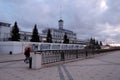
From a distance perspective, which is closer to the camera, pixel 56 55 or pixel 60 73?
pixel 60 73

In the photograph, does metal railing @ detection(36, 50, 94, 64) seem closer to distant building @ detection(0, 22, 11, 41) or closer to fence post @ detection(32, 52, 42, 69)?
fence post @ detection(32, 52, 42, 69)

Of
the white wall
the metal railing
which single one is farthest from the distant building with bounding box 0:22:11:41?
the metal railing

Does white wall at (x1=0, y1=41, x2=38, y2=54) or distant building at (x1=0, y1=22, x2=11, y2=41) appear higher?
distant building at (x1=0, y1=22, x2=11, y2=41)

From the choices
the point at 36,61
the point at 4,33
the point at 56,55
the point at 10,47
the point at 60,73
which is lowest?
the point at 60,73

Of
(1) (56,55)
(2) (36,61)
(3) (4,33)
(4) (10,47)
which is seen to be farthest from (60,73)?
(3) (4,33)

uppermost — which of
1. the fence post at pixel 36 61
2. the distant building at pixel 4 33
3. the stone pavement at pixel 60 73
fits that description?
the distant building at pixel 4 33

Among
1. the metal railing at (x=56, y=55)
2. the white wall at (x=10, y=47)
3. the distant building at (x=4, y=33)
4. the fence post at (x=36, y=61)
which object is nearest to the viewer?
the fence post at (x=36, y=61)

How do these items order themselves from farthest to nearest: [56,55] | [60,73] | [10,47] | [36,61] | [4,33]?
[4,33] → [10,47] → [56,55] → [36,61] → [60,73]

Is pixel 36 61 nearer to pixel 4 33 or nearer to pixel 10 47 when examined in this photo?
pixel 10 47

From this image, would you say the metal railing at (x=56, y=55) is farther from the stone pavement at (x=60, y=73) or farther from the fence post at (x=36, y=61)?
the stone pavement at (x=60, y=73)

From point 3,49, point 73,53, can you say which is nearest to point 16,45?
point 3,49

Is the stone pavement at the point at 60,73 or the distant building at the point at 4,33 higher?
the distant building at the point at 4,33

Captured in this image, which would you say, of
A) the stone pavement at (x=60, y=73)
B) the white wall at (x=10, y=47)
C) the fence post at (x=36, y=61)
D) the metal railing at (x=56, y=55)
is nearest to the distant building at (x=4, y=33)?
the white wall at (x=10, y=47)

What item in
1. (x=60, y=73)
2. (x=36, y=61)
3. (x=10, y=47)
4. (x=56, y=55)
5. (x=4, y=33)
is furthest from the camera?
(x=4, y=33)
